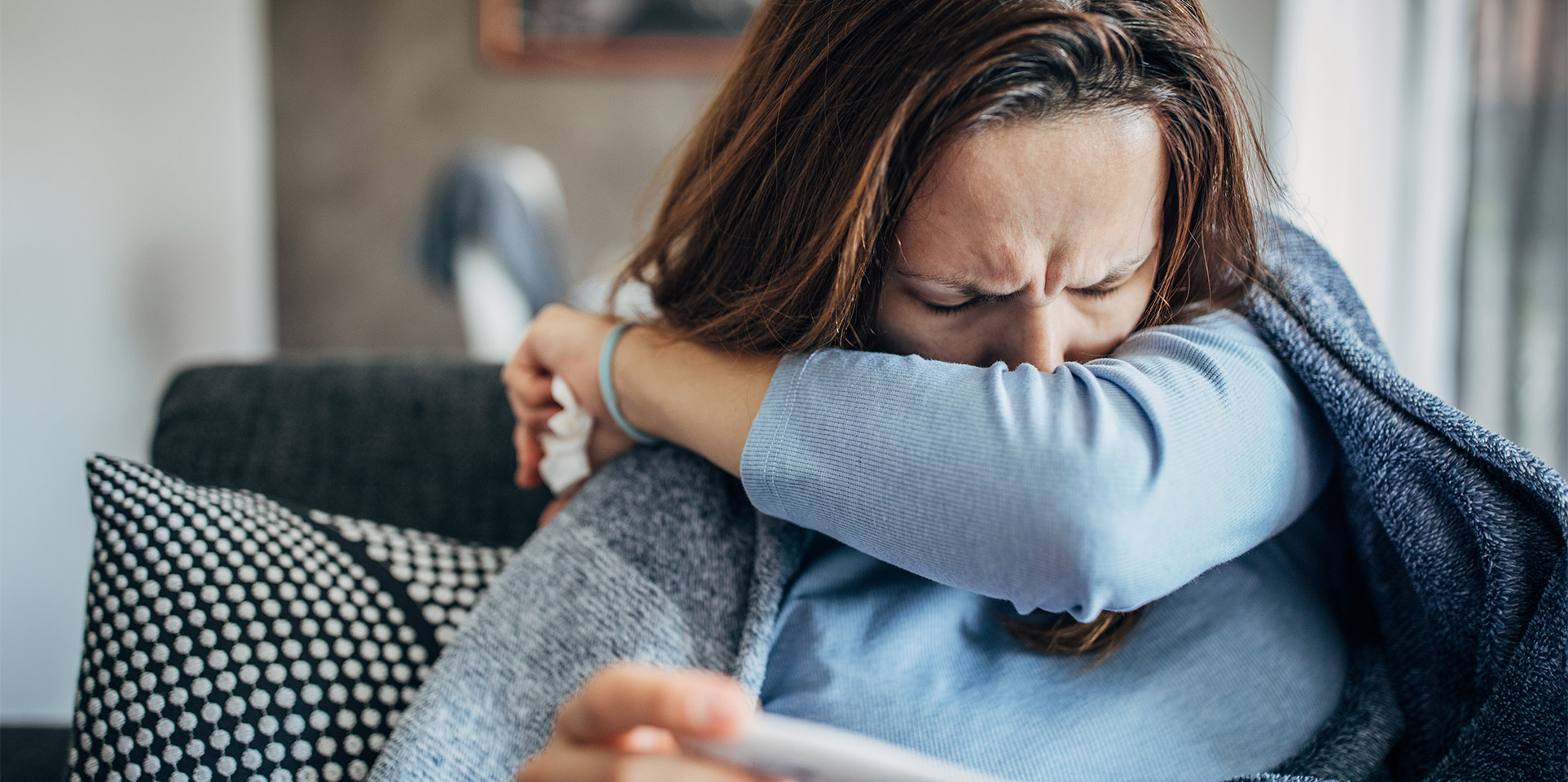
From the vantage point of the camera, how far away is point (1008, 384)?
1.64ft

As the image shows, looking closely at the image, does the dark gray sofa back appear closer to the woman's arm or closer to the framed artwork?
the woman's arm

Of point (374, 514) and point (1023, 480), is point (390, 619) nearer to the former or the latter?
point (374, 514)

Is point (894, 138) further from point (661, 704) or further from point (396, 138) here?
point (396, 138)

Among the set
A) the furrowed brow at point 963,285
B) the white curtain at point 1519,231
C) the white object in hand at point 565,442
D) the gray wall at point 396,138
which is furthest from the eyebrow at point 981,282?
the gray wall at point 396,138

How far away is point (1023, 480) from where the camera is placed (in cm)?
45

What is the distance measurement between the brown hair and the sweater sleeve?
2.8 inches

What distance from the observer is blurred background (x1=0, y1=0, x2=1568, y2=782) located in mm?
1352

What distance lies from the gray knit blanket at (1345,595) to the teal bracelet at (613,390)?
2 cm

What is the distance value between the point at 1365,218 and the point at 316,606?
6.98 ft

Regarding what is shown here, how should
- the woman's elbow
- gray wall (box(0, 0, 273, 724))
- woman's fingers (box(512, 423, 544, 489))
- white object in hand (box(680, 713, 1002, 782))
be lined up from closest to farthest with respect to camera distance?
1. white object in hand (box(680, 713, 1002, 782))
2. the woman's elbow
3. woman's fingers (box(512, 423, 544, 489))
4. gray wall (box(0, 0, 273, 724))

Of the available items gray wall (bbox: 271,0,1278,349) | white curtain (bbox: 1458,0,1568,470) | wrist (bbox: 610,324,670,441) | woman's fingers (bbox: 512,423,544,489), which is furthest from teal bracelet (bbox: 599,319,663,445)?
gray wall (bbox: 271,0,1278,349)

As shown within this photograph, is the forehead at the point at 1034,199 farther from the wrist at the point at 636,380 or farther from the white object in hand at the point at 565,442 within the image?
the white object in hand at the point at 565,442

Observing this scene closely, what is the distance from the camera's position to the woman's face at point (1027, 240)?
0.51 meters

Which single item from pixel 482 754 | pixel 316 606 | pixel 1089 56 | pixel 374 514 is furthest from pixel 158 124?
pixel 1089 56
